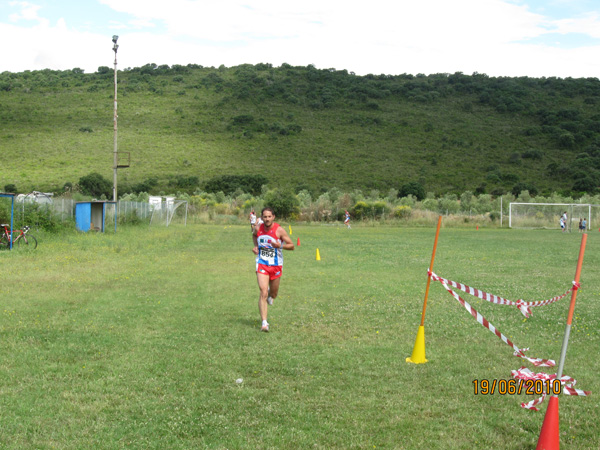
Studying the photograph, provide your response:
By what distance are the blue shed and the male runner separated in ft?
78.4

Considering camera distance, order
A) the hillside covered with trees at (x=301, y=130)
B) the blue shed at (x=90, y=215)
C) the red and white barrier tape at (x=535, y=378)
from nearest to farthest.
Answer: the red and white barrier tape at (x=535, y=378), the blue shed at (x=90, y=215), the hillside covered with trees at (x=301, y=130)

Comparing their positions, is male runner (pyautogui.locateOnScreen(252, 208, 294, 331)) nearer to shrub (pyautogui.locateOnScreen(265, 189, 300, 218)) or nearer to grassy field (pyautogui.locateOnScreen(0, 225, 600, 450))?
grassy field (pyautogui.locateOnScreen(0, 225, 600, 450))

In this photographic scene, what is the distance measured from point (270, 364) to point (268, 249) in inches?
104

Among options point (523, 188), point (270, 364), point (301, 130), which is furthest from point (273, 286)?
point (301, 130)

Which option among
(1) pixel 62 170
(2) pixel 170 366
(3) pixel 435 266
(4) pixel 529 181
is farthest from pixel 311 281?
(4) pixel 529 181

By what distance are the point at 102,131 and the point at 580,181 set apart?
58239 mm

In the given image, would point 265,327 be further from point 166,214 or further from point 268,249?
point 166,214

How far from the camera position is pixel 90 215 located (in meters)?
32.1

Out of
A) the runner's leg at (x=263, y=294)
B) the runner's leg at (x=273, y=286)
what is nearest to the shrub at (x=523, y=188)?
the runner's leg at (x=273, y=286)

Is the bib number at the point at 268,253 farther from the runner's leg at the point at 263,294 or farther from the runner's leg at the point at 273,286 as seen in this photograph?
the runner's leg at the point at 273,286

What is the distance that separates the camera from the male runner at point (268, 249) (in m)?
9.29

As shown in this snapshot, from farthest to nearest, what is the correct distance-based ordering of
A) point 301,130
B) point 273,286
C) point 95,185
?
point 301,130, point 95,185, point 273,286

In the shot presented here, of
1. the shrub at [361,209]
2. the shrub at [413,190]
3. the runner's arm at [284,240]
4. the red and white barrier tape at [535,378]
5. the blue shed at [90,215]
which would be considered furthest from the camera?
the shrub at [413,190]

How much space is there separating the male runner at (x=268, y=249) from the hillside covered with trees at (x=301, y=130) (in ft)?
171
